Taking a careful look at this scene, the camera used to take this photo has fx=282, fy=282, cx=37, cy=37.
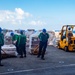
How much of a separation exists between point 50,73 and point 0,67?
3211 millimetres

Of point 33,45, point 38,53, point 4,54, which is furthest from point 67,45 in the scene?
point 4,54

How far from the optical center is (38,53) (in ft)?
61.7

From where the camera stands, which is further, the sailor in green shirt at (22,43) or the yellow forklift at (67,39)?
the yellow forklift at (67,39)

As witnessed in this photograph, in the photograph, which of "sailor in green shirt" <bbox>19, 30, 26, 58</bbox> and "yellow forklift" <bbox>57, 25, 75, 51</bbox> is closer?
"sailor in green shirt" <bbox>19, 30, 26, 58</bbox>

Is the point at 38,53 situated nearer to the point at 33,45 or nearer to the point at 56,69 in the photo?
the point at 33,45

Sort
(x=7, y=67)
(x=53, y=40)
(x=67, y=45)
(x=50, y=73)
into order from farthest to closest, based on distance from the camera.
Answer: (x=53, y=40)
(x=67, y=45)
(x=7, y=67)
(x=50, y=73)

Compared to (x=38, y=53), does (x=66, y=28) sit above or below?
above

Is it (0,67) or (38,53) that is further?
(38,53)

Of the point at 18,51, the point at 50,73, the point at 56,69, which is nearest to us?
the point at 50,73

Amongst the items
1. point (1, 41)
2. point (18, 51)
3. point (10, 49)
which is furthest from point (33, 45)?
point (1, 41)

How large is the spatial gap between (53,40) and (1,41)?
1526cm

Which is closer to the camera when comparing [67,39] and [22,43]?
[22,43]

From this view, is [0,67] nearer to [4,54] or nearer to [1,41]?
[1,41]

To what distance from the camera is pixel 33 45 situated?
20859mm
